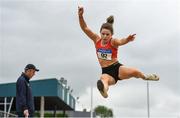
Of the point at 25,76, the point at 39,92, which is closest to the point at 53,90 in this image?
the point at 39,92

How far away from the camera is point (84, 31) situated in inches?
366

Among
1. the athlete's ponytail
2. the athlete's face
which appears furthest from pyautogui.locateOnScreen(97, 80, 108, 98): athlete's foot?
the athlete's ponytail

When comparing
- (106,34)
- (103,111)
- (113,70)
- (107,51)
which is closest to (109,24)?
(106,34)

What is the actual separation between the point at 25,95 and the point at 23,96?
0.30 feet

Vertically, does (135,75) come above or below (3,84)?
below

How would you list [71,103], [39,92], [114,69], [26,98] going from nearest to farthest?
1. [114,69]
2. [26,98]
3. [39,92]
4. [71,103]

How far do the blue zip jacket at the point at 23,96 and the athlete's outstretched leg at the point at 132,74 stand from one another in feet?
6.85

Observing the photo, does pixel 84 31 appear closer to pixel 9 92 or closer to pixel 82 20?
pixel 82 20

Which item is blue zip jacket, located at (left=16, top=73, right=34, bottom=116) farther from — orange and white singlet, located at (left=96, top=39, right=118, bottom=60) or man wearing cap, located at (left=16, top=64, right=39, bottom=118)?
orange and white singlet, located at (left=96, top=39, right=118, bottom=60)

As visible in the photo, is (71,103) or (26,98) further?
(71,103)

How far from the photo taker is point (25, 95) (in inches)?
402

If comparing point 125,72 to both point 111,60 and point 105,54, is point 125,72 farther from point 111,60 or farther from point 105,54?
point 105,54

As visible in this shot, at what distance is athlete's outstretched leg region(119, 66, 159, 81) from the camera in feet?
29.2

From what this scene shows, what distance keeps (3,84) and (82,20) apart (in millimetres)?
26595
